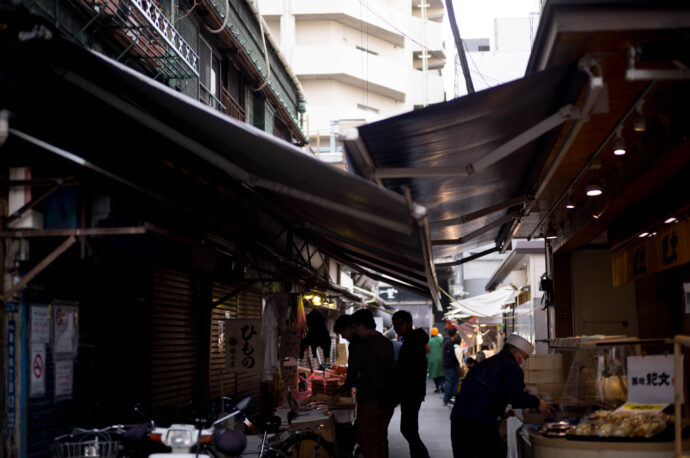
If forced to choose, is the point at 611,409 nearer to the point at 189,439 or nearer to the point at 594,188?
the point at 594,188

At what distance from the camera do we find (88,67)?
5988mm

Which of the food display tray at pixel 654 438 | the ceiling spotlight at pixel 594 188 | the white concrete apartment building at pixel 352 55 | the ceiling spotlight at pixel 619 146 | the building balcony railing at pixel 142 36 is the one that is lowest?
the food display tray at pixel 654 438

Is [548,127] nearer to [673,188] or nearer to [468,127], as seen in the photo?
[468,127]

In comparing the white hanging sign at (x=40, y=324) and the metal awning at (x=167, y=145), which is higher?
→ the metal awning at (x=167, y=145)

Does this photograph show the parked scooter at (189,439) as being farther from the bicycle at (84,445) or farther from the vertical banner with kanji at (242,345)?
the vertical banner with kanji at (242,345)

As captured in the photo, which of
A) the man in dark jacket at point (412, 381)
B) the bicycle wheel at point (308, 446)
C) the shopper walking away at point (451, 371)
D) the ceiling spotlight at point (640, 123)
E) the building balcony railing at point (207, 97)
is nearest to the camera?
the ceiling spotlight at point (640, 123)

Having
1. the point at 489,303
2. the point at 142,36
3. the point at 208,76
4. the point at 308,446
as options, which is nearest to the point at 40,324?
the point at 142,36

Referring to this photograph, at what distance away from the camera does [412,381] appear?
10883mm

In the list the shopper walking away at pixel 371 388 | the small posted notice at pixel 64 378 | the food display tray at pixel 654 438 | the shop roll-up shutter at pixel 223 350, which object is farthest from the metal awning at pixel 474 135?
the shop roll-up shutter at pixel 223 350

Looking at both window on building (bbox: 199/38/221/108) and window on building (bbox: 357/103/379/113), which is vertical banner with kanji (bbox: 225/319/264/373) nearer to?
window on building (bbox: 199/38/221/108)

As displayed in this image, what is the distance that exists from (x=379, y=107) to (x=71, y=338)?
141 feet

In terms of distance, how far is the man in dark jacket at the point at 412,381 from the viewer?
10.8 metres

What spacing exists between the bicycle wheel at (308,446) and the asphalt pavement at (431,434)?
349 centimetres

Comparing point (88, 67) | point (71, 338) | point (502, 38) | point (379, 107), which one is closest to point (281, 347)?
point (71, 338)
